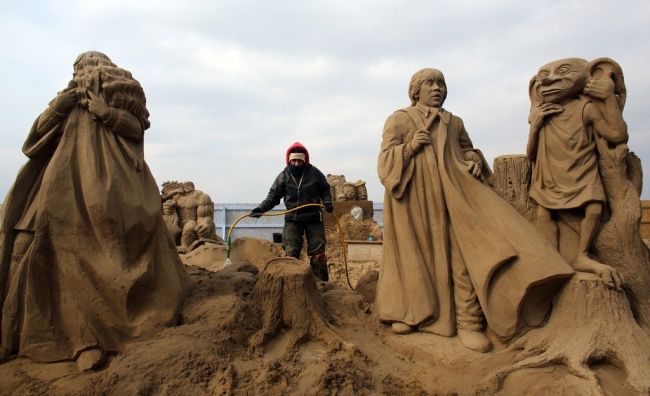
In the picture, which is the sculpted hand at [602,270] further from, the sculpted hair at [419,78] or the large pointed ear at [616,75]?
the sculpted hair at [419,78]

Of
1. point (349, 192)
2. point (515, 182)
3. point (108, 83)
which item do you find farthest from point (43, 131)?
point (349, 192)

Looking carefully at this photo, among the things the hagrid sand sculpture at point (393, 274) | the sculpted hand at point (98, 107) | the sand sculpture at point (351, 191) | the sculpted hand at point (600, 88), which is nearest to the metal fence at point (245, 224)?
the sand sculpture at point (351, 191)

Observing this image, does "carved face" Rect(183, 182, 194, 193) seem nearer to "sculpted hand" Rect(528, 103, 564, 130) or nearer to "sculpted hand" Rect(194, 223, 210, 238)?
"sculpted hand" Rect(194, 223, 210, 238)

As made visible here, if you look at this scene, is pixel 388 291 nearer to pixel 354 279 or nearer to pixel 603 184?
pixel 603 184

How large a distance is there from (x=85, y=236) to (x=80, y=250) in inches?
4.0

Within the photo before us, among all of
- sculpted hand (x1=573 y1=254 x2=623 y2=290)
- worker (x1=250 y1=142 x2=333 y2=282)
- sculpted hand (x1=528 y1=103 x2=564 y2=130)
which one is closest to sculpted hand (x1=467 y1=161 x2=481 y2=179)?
sculpted hand (x1=528 y1=103 x2=564 y2=130)

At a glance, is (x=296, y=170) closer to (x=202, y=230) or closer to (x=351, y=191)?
(x=202, y=230)

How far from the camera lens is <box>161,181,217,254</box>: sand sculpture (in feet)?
29.6

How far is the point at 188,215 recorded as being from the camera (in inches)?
369

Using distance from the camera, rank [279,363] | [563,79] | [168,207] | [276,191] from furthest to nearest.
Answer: [168,207], [276,191], [563,79], [279,363]

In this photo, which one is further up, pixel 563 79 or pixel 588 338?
pixel 563 79

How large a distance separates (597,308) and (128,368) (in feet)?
9.94

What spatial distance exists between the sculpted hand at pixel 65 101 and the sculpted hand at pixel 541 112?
346 cm

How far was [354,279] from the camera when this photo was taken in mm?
9133
